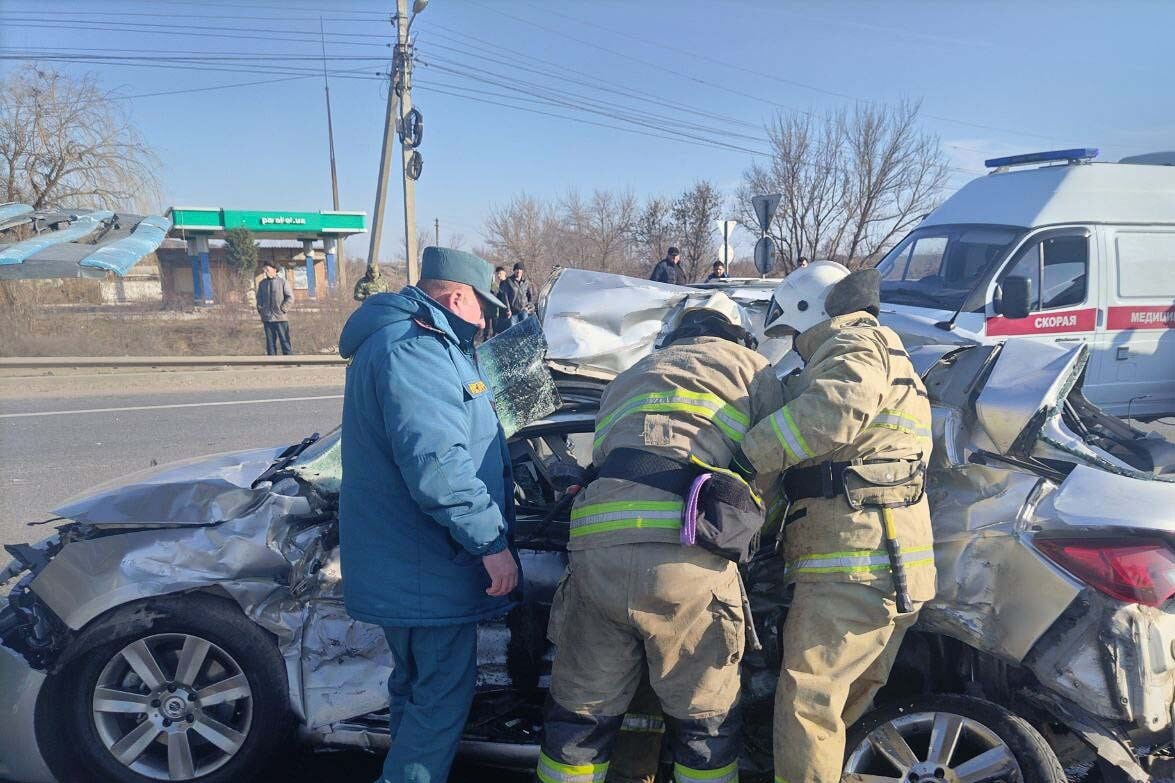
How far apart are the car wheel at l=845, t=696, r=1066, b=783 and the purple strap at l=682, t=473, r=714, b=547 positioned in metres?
0.88

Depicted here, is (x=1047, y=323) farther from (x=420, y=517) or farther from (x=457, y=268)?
(x=420, y=517)

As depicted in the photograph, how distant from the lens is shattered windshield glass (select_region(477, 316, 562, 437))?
320 cm

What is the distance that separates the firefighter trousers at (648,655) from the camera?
2.20 metres

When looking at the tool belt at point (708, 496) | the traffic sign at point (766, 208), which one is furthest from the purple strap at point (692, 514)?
the traffic sign at point (766, 208)

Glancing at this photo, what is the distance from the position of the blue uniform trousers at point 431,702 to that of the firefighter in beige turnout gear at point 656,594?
0.29 meters

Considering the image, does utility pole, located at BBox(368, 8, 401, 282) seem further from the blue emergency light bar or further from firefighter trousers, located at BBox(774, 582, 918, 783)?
firefighter trousers, located at BBox(774, 582, 918, 783)

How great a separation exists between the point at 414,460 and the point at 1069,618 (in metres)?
1.90

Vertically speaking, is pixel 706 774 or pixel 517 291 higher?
pixel 517 291

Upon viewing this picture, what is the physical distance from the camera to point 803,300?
274 cm

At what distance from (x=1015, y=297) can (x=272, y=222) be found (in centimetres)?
3392

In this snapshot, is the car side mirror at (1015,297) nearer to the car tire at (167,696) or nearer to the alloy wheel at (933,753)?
the alloy wheel at (933,753)

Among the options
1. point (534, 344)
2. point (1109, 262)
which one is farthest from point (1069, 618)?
point (1109, 262)

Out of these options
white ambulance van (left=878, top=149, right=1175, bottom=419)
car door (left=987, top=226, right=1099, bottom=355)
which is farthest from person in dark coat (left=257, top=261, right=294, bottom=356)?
car door (left=987, top=226, right=1099, bottom=355)

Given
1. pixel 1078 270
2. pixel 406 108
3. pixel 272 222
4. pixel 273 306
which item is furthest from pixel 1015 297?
pixel 272 222
